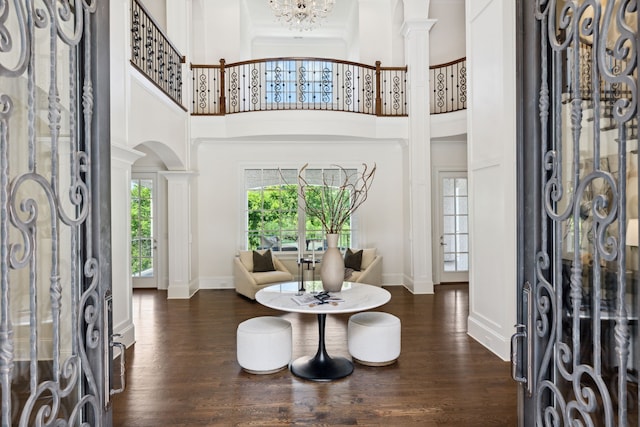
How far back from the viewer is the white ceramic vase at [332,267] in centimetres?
376

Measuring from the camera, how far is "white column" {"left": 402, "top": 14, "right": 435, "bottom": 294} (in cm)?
709

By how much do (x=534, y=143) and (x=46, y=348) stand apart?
7.01 feet

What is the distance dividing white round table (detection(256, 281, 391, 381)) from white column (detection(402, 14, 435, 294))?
331 cm

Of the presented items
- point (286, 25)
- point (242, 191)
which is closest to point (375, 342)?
point (242, 191)

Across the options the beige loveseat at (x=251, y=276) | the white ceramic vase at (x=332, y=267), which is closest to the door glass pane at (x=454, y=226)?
the beige loveseat at (x=251, y=276)

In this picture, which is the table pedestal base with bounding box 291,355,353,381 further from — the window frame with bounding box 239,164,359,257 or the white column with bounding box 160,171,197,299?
the window frame with bounding box 239,164,359,257

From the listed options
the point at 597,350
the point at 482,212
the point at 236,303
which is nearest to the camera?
the point at 597,350

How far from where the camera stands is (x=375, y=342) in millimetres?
3721

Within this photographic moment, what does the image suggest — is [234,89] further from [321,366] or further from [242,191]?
[321,366]

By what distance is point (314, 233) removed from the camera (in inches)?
312

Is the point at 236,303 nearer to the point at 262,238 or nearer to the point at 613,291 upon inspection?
the point at 262,238

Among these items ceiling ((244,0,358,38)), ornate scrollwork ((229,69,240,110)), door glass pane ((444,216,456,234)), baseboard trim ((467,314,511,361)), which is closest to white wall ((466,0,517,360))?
baseboard trim ((467,314,511,361))

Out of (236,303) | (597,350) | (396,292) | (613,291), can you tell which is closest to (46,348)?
(597,350)

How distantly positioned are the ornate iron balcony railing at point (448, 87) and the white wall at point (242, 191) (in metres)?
1.09
